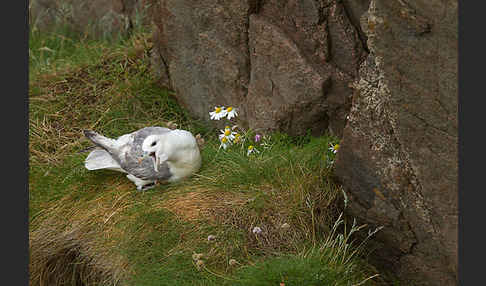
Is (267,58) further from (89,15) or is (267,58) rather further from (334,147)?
(89,15)

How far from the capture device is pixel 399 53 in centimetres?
252

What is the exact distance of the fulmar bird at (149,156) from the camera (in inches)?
125

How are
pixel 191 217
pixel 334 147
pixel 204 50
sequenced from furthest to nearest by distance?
1. pixel 204 50
2. pixel 334 147
3. pixel 191 217

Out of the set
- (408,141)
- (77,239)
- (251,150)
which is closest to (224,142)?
(251,150)

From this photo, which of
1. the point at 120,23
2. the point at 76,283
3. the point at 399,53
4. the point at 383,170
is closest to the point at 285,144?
the point at 383,170

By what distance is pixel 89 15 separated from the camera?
5.17 meters

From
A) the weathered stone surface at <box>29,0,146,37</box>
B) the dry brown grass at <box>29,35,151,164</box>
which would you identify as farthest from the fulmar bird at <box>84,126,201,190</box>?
the weathered stone surface at <box>29,0,146,37</box>

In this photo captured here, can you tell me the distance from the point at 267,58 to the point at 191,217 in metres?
1.06

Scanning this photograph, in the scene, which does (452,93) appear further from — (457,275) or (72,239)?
(72,239)

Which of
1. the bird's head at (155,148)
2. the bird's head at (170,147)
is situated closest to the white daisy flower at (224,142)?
the bird's head at (170,147)

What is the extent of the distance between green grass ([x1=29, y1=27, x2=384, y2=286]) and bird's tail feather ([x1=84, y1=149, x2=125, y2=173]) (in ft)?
0.42

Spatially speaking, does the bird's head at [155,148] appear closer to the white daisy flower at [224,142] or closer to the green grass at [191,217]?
the green grass at [191,217]

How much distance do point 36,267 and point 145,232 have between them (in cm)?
80

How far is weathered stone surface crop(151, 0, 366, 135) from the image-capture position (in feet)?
10.9
